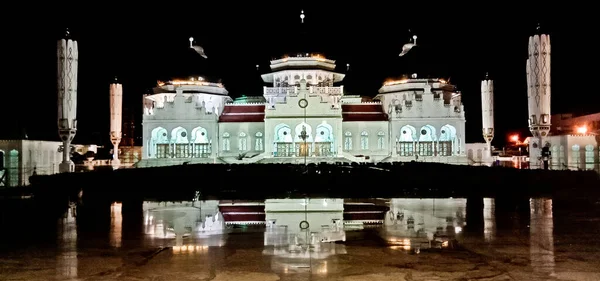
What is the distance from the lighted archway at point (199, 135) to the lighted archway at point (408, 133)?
78.4ft

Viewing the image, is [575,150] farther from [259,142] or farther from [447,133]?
[259,142]

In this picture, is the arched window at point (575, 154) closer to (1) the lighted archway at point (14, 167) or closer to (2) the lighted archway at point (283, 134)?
(2) the lighted archway at point (283, 134)

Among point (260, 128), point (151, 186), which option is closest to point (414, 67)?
point (260, 128)

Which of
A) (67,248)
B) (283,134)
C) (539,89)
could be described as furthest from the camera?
(283,134)

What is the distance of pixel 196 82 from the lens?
254ft

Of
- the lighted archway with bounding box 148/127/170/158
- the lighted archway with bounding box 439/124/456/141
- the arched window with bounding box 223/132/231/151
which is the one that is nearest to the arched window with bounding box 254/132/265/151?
the arched window with bounding box 223/132/231/151

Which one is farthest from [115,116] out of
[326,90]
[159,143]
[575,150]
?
[575,150]

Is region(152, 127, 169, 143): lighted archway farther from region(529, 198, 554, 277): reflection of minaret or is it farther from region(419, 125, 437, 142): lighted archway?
region(529, 198, 554, 277): reflection of minaret

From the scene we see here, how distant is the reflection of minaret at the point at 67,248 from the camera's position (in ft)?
36.5

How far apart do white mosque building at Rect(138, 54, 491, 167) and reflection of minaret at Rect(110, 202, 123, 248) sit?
39859 millimetres

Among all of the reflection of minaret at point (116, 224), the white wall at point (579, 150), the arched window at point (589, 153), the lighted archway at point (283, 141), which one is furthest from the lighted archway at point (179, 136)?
the arched window at point (589, 153)

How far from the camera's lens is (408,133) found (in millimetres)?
68188

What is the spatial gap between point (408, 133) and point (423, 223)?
169ft

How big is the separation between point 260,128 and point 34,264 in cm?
5650
